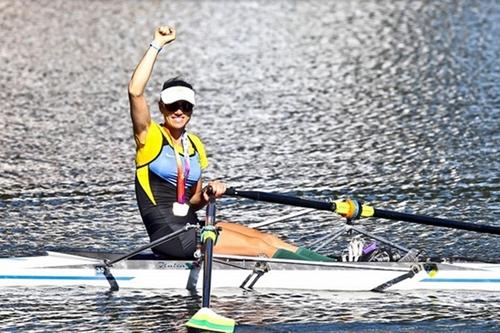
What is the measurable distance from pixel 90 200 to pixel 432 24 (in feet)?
90.6

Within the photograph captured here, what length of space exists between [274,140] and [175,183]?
10450mm

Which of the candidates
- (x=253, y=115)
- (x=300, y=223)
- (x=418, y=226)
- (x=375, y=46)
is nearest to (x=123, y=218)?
(x=300, y=223)

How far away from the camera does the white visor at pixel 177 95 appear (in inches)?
512

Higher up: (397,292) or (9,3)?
(9,3)

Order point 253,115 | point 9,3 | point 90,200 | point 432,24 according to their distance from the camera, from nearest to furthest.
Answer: point 90,200 → point 253,115 → point 432,24 → point 9,3

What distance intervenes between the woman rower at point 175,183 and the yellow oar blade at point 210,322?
1.25m

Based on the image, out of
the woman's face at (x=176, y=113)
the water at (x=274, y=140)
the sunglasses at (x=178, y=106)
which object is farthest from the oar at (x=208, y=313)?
the sunglasses at (x=178, y=106)

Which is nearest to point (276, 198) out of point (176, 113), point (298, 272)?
point (298, 272)

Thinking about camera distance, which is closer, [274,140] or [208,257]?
[208,257]

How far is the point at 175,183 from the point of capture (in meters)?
13.3

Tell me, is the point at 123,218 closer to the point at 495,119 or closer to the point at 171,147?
the point at 171,147

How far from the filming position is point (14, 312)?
43.5 feet

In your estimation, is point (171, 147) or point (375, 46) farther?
point (375, 46)

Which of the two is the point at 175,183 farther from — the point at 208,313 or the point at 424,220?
the point at 424,220
